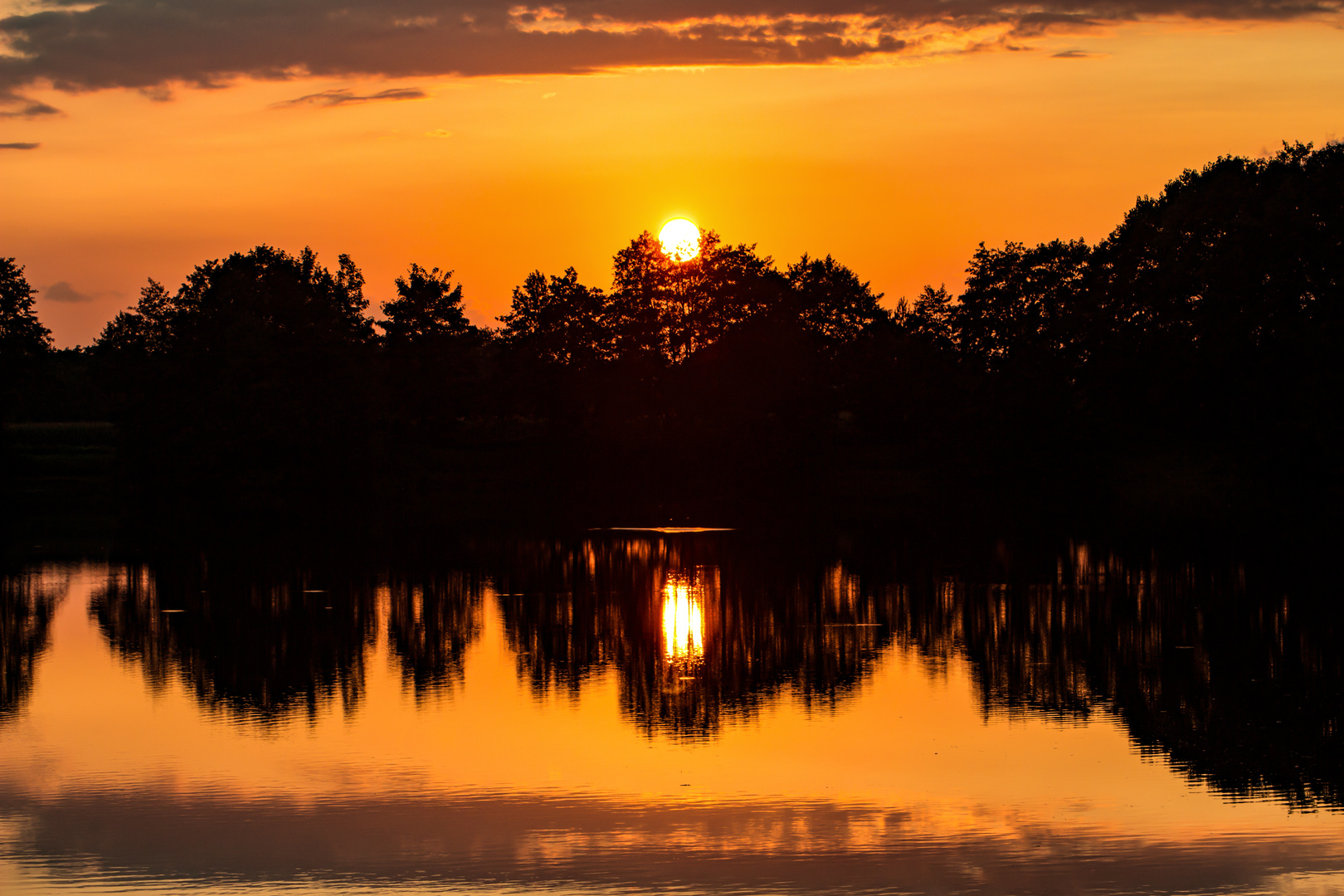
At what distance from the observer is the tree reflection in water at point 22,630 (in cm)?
1958

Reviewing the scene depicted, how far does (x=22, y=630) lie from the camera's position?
25.3 m

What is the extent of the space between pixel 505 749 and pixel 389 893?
16.3 feet

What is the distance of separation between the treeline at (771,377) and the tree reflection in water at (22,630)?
3031 cm

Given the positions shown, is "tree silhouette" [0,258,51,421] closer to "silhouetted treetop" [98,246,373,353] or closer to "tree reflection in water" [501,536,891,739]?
"silhouetted treetop" [98,246,373,353]

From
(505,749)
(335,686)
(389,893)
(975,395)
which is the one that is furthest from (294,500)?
(389,893)

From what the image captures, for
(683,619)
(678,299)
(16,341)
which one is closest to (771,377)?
(678,299)

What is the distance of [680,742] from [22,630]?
1499cm

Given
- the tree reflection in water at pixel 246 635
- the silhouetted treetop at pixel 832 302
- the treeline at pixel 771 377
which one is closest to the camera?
Result: the tree reflection in water at pixel 246 635

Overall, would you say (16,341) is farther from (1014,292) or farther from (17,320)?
(1014,292)

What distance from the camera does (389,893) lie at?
35.9ft

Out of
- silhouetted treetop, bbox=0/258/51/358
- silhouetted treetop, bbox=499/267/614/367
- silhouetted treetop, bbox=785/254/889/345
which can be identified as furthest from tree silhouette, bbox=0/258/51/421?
silhouetted treetop, bbox=785/254/889/345

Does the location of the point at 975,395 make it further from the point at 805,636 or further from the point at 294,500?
the point at 805,636

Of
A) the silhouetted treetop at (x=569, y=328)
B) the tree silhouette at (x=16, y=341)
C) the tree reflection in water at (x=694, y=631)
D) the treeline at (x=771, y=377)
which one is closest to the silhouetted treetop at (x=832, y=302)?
the treeline at (x=771, y=377)

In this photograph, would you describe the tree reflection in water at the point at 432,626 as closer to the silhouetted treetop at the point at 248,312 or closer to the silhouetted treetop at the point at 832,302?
the silhouetted treetop at the point at 248,312
